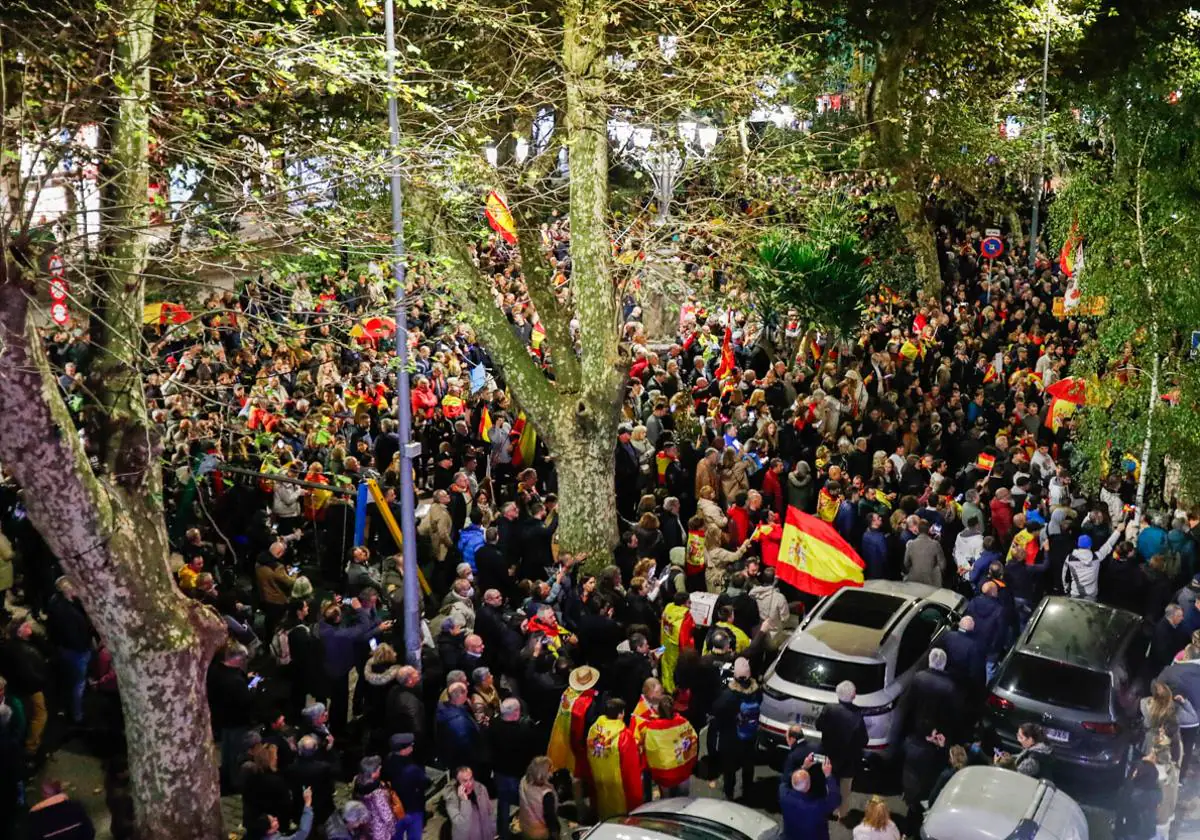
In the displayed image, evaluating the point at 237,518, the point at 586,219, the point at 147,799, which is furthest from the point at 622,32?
the point at 147,799

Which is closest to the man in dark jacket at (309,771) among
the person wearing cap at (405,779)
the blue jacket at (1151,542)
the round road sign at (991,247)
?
the person wearing cap at (405,779)

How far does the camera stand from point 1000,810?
9172 millimetres

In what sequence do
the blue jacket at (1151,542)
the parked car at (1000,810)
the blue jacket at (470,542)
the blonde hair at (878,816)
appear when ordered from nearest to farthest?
the blonde hair at (878,816) < the parked car at (1000,810) < the blue jacket at (1151,542) < the blue jacket at (470,542)

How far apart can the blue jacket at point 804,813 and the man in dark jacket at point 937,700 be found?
162cm

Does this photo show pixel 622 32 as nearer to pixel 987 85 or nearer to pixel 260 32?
pixel 260 32

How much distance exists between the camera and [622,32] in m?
17.1

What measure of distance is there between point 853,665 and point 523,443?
7.74 meters

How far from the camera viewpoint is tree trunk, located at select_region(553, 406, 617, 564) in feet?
49.7

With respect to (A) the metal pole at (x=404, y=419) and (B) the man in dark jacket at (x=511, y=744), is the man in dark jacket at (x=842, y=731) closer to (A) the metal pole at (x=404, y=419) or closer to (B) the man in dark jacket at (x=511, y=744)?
(B) the man in dark jacket at (x=511, y=744)

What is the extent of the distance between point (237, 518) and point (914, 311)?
1578cm

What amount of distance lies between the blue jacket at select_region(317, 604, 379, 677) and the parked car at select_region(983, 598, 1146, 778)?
5.78 metres

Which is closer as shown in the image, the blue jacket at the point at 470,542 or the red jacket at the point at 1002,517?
the blue jacket at the point at 470,542

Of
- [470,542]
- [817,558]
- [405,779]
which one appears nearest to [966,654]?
[817,558]

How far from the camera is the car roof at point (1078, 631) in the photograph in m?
11.9
